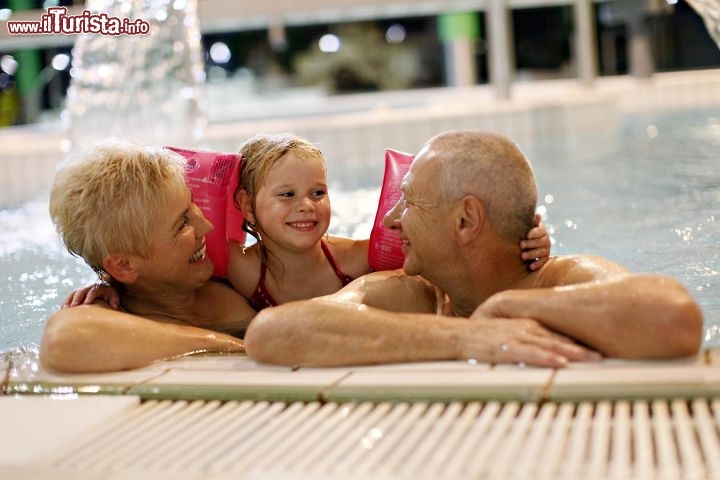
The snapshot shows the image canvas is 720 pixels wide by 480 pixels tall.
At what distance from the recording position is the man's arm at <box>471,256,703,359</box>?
223 centimetres

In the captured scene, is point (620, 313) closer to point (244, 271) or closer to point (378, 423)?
point (378, 423)

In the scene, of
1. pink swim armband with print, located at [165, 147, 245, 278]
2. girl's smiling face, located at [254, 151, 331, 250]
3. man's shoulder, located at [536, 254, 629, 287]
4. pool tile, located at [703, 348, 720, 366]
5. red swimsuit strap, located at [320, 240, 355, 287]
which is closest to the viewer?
pool tile, located at [703, 348, 720, 366]

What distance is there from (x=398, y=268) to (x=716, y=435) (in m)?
1.57

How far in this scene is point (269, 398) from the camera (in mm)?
2293

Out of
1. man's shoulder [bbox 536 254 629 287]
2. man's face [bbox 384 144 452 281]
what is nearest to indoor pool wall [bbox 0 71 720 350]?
man's shoulder [bbox 536 254 629 287]

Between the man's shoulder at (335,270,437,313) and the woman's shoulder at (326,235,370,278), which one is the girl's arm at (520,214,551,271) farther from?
the woman's shoulder at (326,235,370,278)

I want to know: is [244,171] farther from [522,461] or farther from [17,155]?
[17,155]

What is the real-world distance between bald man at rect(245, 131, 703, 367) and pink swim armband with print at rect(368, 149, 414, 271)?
13.3 inches

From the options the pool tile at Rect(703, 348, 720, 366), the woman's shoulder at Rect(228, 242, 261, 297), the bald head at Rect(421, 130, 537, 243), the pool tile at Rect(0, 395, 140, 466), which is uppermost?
the bald head at Rect(421, 130, 537, 243)

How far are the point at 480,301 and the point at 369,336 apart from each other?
1.49 feet

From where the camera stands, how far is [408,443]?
1.94 meters

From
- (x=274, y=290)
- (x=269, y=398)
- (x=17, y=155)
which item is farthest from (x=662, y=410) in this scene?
(x=17, y=155)

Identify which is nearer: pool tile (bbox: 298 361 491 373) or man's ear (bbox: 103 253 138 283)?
pool tile (bbox: 298 361 491 373)

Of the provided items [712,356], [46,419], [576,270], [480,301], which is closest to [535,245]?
[576,270]
